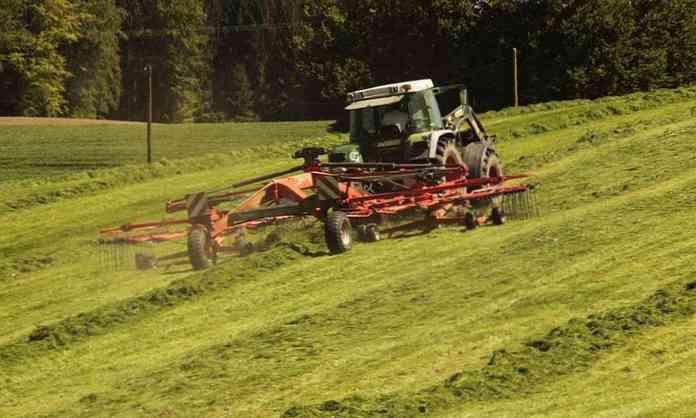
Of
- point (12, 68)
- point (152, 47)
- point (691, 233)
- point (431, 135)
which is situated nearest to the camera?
point (691, 233)

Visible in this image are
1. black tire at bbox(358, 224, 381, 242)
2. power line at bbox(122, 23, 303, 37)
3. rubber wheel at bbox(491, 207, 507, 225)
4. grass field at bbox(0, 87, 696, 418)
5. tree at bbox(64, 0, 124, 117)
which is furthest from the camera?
power line at bbox(122, 23, 303, 37)

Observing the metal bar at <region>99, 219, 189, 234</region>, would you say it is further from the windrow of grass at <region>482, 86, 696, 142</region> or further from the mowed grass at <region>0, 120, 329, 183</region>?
the mowed grass at <region>0, 120, 329, 183</region>

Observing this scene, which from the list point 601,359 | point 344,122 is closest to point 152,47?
point 344,122

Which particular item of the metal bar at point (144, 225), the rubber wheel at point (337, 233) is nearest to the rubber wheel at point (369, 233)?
the rubber wheel at point (337, 233)

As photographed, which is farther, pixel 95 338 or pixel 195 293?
pixel 195 293

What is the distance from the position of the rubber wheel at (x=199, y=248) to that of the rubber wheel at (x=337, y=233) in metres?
1.60

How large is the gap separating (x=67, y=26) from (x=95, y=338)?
71108mm

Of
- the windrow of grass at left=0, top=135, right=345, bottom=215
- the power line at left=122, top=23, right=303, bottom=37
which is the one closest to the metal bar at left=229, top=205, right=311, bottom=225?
the windrow of grass at left=0, top=135, right=345, bottom=215

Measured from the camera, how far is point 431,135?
1736 centimetres

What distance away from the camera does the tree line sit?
48719 millimetres

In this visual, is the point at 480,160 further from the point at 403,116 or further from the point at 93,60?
the point at 93,60

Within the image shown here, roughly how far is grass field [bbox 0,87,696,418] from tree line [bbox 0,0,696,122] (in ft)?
95.7

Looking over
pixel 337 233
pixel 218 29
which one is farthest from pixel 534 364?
pixel 218 29

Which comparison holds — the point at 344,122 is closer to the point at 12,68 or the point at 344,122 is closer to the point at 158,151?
the point at 158,151
